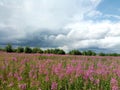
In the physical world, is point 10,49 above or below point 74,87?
above

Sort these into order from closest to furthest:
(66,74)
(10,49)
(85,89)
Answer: (85,89) → (66,74) → (10,49)

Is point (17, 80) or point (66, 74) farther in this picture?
point (66, 74)

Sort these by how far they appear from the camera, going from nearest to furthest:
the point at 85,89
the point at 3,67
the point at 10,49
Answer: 1. the point at 85,89
2. the point at 3,67
3. the point at 10,49

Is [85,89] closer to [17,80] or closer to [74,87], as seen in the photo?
[74,87]

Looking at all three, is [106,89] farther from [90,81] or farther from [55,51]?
[55,51]

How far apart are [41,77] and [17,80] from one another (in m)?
0.86

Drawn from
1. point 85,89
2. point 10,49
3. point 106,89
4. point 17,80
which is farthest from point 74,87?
point 10,49

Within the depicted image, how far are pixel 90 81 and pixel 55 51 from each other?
2473 centimetres

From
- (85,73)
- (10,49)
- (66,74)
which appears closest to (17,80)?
(66,74)

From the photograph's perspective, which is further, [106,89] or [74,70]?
[74,70]

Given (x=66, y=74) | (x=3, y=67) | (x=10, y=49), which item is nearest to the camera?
(x=66, y=74)

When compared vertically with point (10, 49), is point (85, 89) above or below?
below

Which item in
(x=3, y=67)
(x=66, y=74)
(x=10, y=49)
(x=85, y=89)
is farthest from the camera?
(x=10, y=49)

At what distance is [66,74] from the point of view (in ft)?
26.0
